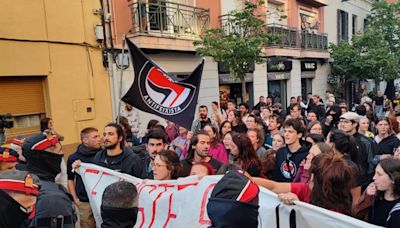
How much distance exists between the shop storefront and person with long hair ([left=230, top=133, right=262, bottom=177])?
34.4 ft

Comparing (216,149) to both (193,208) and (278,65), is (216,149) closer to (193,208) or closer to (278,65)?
(193,208)

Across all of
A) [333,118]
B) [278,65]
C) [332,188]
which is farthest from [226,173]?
[278,65]

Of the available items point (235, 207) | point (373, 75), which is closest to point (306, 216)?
point (235, 207)

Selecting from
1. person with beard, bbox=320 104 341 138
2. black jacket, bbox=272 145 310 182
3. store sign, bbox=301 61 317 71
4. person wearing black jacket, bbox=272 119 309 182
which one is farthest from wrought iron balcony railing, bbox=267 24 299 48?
black jacket, bbox=272 145 310 182

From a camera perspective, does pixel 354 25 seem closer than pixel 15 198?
No

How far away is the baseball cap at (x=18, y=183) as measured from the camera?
1871 mm

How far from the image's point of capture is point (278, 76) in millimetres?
14891

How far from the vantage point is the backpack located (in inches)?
80.9

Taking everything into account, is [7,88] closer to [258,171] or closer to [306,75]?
[258,171]

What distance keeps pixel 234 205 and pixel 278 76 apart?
13.9 m

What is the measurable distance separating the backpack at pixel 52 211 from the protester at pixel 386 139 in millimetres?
4350

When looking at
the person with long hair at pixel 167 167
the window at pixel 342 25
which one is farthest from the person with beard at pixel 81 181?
the window at pixel 342 25

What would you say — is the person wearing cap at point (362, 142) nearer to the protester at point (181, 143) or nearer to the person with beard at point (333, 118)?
the person with beard at point (333, 118)

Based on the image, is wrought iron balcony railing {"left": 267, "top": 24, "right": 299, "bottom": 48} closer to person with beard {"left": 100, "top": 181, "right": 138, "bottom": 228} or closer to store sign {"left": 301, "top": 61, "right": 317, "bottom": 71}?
store sign {"left": 301, "top": 61, "right": 317, "bottom": 71}
